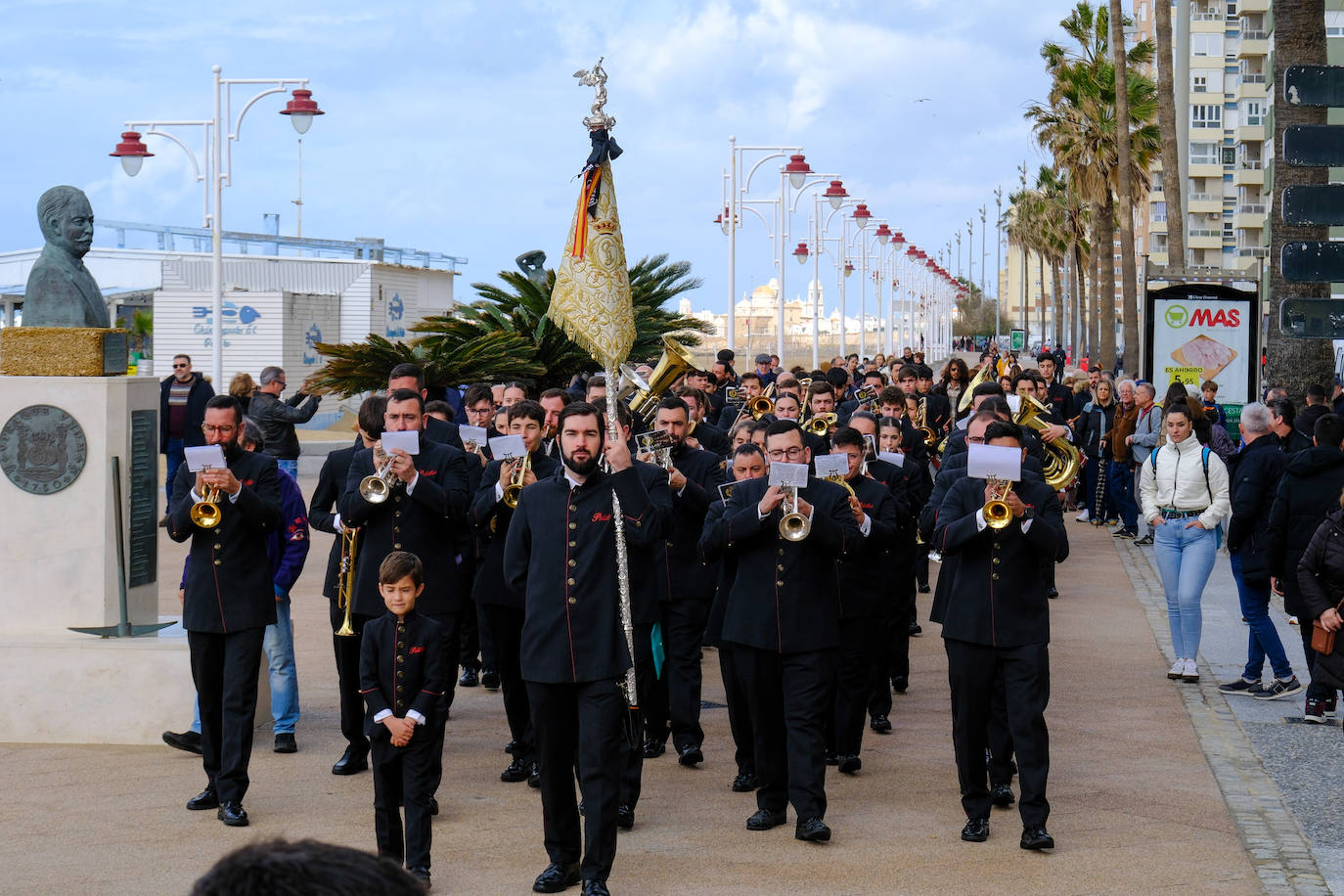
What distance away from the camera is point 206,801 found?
7.84 m

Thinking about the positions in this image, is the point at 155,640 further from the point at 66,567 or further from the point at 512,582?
the point at 512,582

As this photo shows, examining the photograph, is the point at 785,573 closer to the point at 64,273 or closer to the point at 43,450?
the point at 43,450

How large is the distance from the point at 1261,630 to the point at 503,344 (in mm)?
9875

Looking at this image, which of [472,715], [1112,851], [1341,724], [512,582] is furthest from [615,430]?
[1341,724]

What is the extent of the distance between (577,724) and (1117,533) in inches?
583

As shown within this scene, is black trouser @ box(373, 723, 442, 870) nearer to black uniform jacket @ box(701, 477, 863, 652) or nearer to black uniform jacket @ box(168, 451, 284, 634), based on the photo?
black uniform jacket @ box(168, 451, 284, 634)

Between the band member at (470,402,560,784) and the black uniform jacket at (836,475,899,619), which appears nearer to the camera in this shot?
the band member at (470,402,560,784)

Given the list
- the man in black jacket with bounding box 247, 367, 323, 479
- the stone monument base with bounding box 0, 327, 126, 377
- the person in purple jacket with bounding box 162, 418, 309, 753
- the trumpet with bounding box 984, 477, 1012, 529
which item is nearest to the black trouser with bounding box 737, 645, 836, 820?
the trumpet with bounding box 984, 477, 1012, 529

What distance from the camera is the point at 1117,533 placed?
2047cm

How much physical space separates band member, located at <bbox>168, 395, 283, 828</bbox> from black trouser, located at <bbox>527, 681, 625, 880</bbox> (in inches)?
68.0

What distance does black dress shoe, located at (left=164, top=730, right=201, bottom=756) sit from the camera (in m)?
8.96

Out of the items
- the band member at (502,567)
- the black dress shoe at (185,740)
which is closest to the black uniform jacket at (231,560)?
the band member at (502,567)

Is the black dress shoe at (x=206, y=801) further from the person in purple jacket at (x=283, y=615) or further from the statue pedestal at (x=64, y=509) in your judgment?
the statue pedestal at (x=64, y=509)

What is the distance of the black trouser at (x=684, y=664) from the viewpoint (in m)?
9.03
